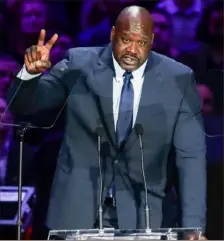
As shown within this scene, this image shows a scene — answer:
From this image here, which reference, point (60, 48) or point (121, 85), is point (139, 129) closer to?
point (121, 85)

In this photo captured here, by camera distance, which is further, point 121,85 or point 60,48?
point 60,48

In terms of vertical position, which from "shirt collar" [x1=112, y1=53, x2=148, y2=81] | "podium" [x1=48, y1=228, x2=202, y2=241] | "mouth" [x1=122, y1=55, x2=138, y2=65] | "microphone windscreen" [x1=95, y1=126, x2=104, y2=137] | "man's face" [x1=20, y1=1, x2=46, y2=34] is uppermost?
"man's face" [x1=20, y1=1, x2=46, y2=34]

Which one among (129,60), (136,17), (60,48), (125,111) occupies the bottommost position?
(125,111)

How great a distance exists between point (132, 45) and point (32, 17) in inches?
25.7

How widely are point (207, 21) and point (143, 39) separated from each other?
19.5 inches

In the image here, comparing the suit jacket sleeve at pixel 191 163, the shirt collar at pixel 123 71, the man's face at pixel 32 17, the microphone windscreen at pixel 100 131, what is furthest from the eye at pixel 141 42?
the man's face at pixel 32 17

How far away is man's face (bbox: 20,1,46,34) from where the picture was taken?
12.3 ft

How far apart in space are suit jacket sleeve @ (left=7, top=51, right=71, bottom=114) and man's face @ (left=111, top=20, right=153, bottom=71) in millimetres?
314

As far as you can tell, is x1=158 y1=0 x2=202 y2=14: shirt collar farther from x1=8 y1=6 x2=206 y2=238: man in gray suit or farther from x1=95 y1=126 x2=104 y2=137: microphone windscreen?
x1=95 y1=126 x2=104 y2=137: microphone windscreen

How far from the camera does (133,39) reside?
3457 mm

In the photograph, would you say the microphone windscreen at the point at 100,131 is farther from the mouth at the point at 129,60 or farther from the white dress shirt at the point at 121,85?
the mouth at the point at 129,60

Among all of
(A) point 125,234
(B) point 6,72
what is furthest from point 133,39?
(A) point 125,234

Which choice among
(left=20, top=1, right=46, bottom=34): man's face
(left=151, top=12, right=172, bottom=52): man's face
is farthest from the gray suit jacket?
(left=20, top=1, right=46, bottom=34): man's face

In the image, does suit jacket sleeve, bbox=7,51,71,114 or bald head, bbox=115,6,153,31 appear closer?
suit jacket sleeve, bbox=7,51,71,114
